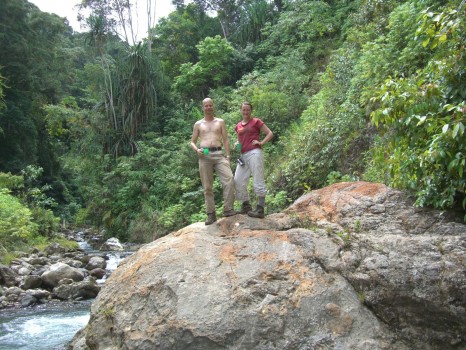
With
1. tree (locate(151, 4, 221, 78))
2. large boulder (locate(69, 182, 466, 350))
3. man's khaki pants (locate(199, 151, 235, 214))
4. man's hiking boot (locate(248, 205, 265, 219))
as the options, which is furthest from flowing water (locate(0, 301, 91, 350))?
tree (locate(151, 4, 221, 78))

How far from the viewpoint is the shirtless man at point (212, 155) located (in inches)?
228

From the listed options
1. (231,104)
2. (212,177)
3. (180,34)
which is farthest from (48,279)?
(180,34)

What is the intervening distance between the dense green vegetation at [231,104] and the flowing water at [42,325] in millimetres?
4589

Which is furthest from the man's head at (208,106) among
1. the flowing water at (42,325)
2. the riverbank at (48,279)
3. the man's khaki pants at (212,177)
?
the riverbank at (48,279)

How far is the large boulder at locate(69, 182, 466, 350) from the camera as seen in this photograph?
13.6ft

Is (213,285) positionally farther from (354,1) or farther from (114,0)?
(114,0)

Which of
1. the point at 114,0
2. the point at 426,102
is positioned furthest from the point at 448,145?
the point at 114,0

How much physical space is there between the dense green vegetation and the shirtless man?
1823mm

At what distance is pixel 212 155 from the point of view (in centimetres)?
586

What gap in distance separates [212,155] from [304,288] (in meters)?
2.13

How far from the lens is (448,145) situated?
14.4 feet

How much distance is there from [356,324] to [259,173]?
2.22 m

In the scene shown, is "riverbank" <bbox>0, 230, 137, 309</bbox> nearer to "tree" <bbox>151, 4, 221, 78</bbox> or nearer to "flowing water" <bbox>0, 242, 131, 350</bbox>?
"flowing water" <bbox>0, 242, 131, 350</bbox>

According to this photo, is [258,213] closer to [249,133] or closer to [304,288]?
[249,133]
